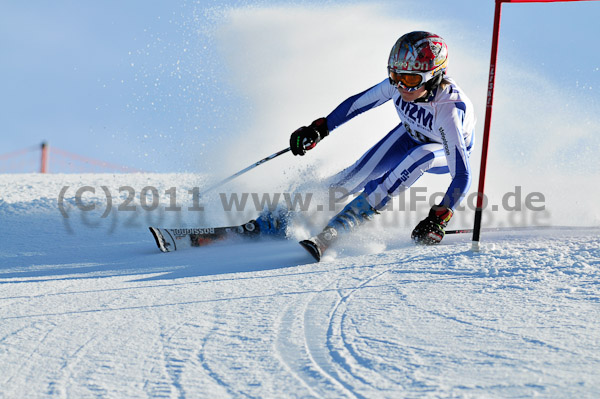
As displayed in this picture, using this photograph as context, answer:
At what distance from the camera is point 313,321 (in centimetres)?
269

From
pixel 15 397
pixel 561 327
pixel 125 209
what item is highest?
pixel 125 209

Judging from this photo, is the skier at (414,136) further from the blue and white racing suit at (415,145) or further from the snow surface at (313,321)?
the snow surface at (313,321)

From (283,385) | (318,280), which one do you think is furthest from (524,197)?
(283,385)

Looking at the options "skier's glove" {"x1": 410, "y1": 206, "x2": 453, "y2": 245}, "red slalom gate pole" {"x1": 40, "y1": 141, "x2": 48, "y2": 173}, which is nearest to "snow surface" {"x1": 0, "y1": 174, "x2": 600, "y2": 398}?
"skier's glove" {"x1": 410, "y1": 206, "x2": 453, "y2": 245}

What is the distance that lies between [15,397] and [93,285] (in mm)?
1587

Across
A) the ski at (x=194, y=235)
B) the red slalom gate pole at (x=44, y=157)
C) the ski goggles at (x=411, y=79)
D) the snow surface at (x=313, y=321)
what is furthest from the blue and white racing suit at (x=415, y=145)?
the red slalom gate pole at (x=44, y=157)

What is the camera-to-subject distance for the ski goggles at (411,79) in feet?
13.6

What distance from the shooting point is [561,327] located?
2.50 meters

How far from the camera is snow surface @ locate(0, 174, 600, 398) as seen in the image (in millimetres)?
2064

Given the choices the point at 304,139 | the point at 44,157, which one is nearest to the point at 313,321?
the point at 304,139

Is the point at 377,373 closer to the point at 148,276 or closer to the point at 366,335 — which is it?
the point at 366,335

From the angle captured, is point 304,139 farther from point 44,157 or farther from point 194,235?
point 44,157

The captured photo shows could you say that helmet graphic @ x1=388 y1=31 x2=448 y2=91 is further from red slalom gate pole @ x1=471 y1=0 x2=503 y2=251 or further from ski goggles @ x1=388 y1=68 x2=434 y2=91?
red slalom gate pole @ x1=471 y1=0 x2=503 y2=251

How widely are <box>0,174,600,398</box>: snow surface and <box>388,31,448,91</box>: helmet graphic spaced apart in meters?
1.12
